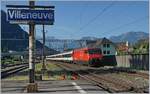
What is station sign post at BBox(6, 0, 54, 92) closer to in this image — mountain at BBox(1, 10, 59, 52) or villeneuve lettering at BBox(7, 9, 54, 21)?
villeneuve lettering at BBox(7, 9, 54, 21)

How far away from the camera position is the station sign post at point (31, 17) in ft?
61.9

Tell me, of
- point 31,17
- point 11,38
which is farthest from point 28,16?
point 11,38

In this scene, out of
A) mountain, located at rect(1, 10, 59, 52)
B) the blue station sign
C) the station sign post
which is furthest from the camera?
mountain, located at rect(1, 10, 59, 52)

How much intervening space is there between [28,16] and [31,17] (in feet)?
0.44

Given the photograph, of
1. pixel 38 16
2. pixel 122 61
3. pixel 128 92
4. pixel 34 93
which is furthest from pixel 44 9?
pixel 122 61

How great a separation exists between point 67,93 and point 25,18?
362 centimetres

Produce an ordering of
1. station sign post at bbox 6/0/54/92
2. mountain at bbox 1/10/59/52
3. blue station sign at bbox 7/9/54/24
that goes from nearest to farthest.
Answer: station sign post at bbox 6/0/54/92 → blue station sign at bbox 7/9/54/24 → mountain at bbox 1/10/59/52

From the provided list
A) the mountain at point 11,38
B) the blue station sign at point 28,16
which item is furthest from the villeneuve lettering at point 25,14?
the mountain at point 11,38

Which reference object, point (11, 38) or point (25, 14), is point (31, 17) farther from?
point (11, 38)

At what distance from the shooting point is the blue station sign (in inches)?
747

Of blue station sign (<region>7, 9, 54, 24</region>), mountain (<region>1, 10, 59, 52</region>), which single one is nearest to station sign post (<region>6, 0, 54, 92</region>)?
blue station sign (<region>7, 9, 54, 24</region>)

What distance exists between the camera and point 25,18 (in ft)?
62.2

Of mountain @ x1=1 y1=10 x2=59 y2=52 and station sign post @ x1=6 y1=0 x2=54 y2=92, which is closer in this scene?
station sign post @ x1=6 y1=0 x2=54 y2=92

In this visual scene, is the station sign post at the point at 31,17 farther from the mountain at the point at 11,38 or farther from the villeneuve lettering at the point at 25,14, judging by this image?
the mountain at the point at 11,38
